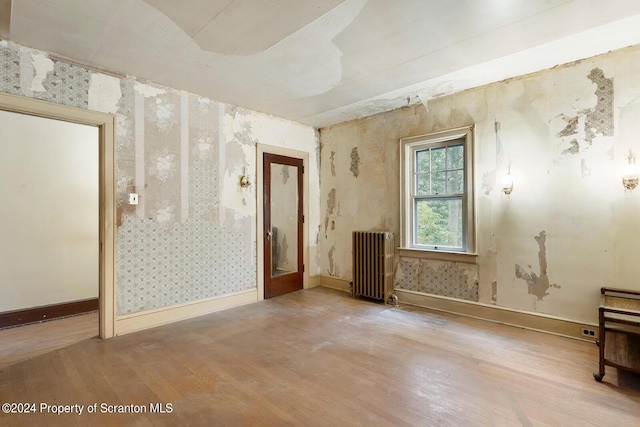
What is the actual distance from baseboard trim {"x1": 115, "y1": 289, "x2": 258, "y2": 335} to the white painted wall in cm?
154

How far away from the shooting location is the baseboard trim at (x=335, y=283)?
5078mm

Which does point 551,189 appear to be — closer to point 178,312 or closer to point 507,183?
point 507,183

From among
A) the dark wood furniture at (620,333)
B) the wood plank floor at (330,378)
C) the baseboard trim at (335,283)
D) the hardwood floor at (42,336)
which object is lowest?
the hardwood floor at (42,336)

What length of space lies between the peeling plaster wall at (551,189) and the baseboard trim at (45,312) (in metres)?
4.65

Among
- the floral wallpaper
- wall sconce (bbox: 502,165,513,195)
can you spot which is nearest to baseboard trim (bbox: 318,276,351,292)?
the floral wallpaper

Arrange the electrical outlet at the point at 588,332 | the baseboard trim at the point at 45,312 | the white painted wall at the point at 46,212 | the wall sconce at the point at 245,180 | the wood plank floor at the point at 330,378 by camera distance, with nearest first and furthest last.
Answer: the wood plank floor at the point at 330,378, the electrical outlet at the point at 588,332, the baseboard trim at the point at 45,312, the white painted wall at the point at 46,212, the wall sconce at the point at 245,180

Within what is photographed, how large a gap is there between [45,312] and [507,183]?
602 centimetres

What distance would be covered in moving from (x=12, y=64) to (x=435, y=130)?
4.60 m

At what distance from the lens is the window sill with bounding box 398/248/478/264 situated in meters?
3.76

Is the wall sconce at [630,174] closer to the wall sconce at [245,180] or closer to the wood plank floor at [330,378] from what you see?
the wood plank floor at [330,378]

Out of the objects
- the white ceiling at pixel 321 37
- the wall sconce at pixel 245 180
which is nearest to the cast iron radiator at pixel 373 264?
the wall sconce at pixel 245 180

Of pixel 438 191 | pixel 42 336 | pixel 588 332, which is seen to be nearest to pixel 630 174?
pixel 588 332

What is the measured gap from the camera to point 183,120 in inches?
149

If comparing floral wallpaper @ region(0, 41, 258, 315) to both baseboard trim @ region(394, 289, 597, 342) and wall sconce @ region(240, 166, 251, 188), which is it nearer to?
wall sconce @ region(240, 166, 251, 188)
